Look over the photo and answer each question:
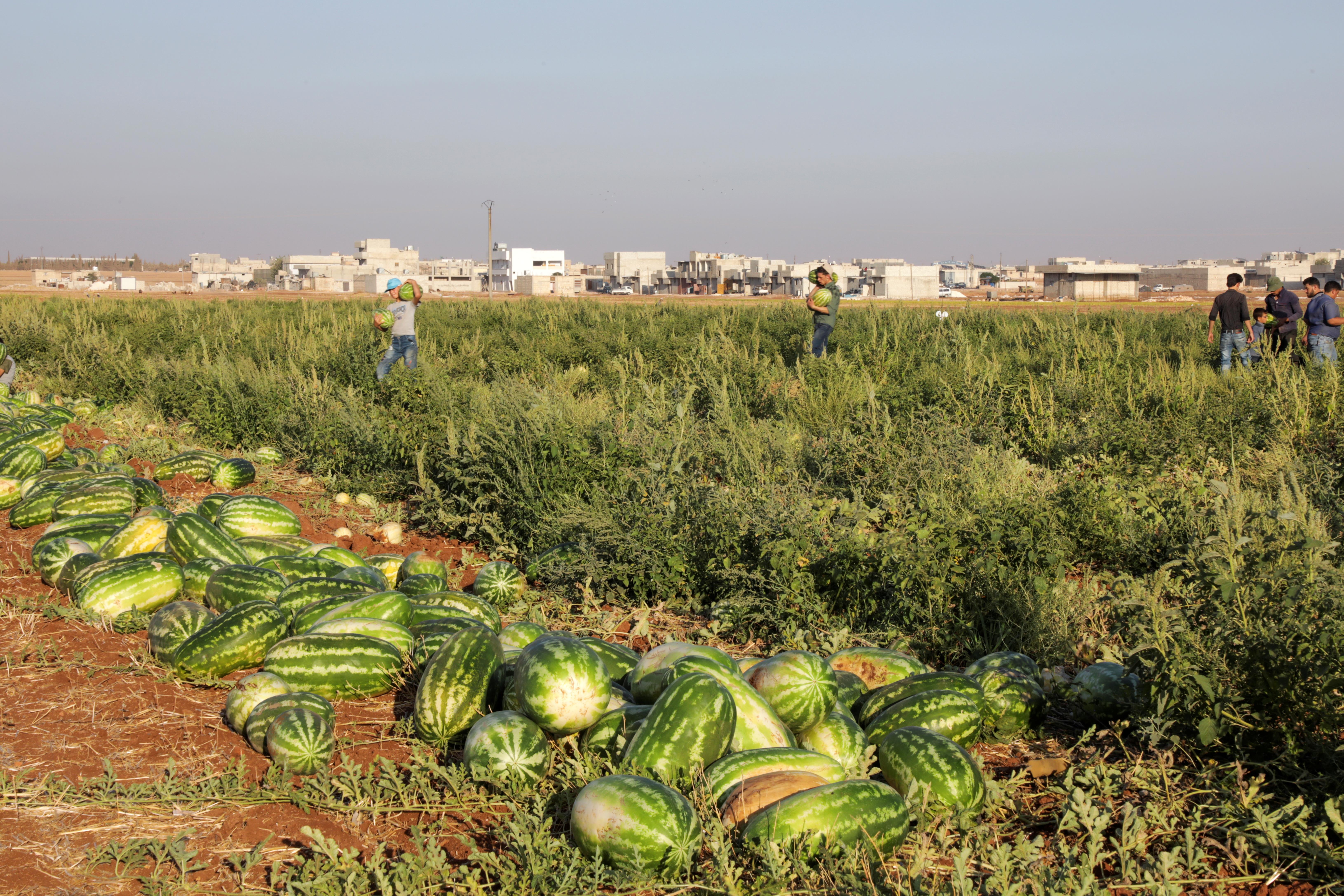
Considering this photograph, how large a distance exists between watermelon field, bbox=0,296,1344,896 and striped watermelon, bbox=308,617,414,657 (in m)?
0.01

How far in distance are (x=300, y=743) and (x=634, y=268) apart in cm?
10184

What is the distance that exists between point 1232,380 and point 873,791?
28.7 feet

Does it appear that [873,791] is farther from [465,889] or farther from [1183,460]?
[1183,460]

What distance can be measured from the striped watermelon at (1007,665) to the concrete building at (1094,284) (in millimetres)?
58784

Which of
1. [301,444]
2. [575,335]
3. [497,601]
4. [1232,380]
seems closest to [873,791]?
[497,601]

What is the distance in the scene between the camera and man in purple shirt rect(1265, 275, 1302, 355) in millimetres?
11789

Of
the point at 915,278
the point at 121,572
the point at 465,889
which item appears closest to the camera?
the point at 465,889

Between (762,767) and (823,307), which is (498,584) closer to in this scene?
(762,767)

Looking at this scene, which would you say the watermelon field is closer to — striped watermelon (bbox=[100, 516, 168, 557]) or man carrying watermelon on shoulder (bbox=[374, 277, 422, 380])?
striped watermelon (bbox=[100, 516, 168, 557])

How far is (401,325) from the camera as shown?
11656 mm

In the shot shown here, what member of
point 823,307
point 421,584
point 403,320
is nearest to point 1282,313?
point 823,307

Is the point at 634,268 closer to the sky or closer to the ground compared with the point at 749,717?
closer to the sky

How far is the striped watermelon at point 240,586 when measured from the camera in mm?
4293

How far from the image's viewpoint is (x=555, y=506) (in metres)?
6.52
